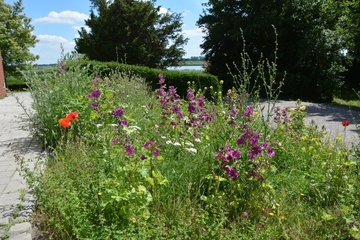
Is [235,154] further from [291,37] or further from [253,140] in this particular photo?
[291,37]

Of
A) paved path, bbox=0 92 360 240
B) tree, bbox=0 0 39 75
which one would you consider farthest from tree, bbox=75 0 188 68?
paved path, bbox=0 92 360 240

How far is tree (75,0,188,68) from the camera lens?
22.5m

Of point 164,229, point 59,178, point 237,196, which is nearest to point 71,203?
point 59,178

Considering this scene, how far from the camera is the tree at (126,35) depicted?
2253cm

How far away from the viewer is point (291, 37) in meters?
16.7

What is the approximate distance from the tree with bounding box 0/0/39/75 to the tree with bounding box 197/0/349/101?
43.0 ft

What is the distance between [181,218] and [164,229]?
16 centimetres

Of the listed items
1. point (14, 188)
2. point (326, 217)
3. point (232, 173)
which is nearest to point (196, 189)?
point (232, 173)

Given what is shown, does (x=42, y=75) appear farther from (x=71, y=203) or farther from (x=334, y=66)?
(x=334, y=66)

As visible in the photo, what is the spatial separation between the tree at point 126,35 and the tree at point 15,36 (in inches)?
155

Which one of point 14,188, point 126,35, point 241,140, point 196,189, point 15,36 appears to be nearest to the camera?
point 241,140

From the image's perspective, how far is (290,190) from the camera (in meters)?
2.90

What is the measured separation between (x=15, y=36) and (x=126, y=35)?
29.0ft

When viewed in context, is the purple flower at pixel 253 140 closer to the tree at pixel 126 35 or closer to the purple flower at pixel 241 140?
the purple flower at pixel 241 140
